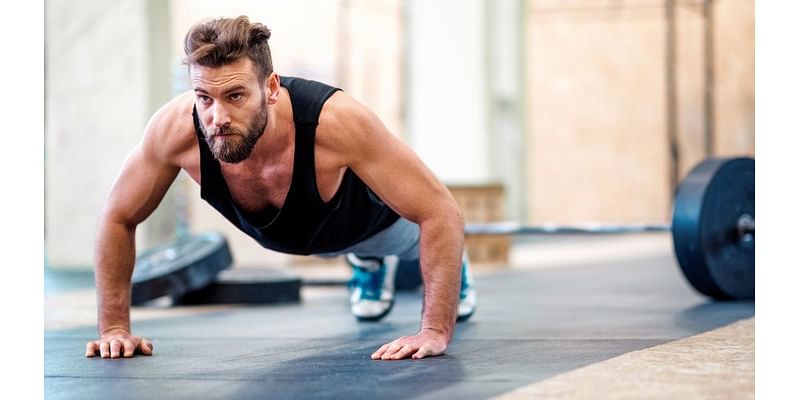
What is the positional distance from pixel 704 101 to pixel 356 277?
6592 mm

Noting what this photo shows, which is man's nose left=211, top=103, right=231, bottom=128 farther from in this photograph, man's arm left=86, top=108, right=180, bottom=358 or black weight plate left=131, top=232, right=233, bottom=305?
black weight plate left=131, top=232, right=233, bottom=305

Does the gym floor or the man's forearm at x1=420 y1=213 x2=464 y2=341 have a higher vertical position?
the man's forearm at x1=420 y1=213 x2=464 y2=341

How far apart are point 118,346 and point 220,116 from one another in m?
0.64

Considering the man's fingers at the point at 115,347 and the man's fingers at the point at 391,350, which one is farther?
the man's fingers at the point at 115,347

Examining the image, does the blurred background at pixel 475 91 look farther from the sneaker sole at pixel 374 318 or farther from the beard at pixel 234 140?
the beard at pixel 234 140

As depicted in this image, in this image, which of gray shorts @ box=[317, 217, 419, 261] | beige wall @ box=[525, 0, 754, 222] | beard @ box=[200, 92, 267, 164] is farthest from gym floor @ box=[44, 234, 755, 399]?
beige wall @ box=[525, 0, 754, 222]

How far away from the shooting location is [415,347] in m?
2.40

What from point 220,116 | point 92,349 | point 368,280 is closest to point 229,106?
point 220,116

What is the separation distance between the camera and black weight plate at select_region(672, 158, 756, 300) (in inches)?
146

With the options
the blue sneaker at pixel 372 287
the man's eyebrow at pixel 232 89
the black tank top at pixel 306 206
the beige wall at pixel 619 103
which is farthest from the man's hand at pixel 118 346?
the beige wall at pixel 619 103

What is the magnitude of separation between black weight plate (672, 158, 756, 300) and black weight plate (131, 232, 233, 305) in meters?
1.70

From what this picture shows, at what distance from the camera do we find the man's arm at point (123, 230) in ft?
8.34

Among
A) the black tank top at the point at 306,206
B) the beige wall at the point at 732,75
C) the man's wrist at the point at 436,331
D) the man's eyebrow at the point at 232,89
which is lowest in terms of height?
the man's wrist at the point at 436,331

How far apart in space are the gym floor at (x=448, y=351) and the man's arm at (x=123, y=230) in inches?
3.6
